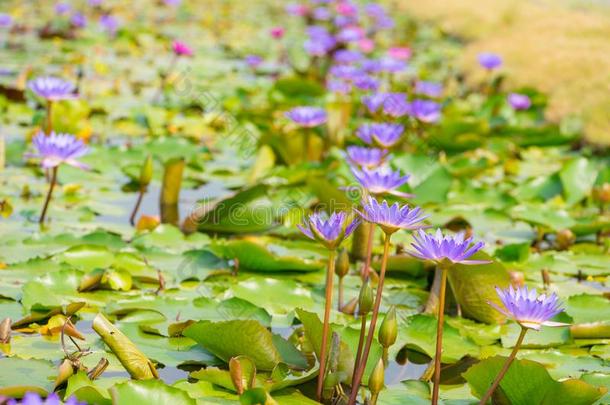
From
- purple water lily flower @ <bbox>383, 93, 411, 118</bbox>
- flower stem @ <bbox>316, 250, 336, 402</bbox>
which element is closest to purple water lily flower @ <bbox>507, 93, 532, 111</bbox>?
purple water lily flower @ <bbox>383, 93, 411, 118</bbox>

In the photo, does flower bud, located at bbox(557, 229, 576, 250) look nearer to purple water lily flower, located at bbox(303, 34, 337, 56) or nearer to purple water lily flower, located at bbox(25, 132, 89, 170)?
purple water lily flower, located at bbox(25, 132, 89, 170)

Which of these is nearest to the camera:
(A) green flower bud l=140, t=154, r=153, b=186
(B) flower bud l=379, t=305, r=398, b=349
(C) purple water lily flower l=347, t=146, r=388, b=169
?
(B) flower bud l=379, t=305, r=398, b=349

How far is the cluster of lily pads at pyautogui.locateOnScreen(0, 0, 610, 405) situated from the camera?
1.64 metres

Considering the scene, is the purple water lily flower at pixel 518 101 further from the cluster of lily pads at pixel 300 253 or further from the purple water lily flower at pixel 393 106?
the purple water lily flower at pixel 393 106

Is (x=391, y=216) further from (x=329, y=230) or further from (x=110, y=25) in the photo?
(x=110, y=25)

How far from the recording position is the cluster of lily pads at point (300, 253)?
164 cm

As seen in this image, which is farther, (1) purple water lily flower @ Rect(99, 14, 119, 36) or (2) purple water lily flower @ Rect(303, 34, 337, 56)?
(1) purple water lily flower @ Rect(99, 14, 119, 36)

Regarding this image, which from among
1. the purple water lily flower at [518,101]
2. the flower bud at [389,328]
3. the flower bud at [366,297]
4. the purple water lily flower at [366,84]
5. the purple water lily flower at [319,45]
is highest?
the purple water lily flower at [319,45]

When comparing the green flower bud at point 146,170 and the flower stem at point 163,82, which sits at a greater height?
the flower stem at point 163,82

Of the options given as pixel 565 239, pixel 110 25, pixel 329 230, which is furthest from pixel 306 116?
pixel 110 25

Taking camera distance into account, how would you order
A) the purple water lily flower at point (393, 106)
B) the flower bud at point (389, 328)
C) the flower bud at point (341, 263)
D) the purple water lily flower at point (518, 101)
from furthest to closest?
the purple water lily flower at point (518, 101)
the purple water lily flower at point (393, 106)
the flower bud at point (341, 263)
the flower bud at point (389, 328)

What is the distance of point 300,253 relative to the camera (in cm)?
273

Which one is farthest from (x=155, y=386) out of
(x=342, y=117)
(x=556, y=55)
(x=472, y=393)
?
(x=556, y=55)

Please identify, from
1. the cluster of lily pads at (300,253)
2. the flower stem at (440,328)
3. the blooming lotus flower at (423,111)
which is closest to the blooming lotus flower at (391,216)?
the cluster of lily pads at (300,253)
